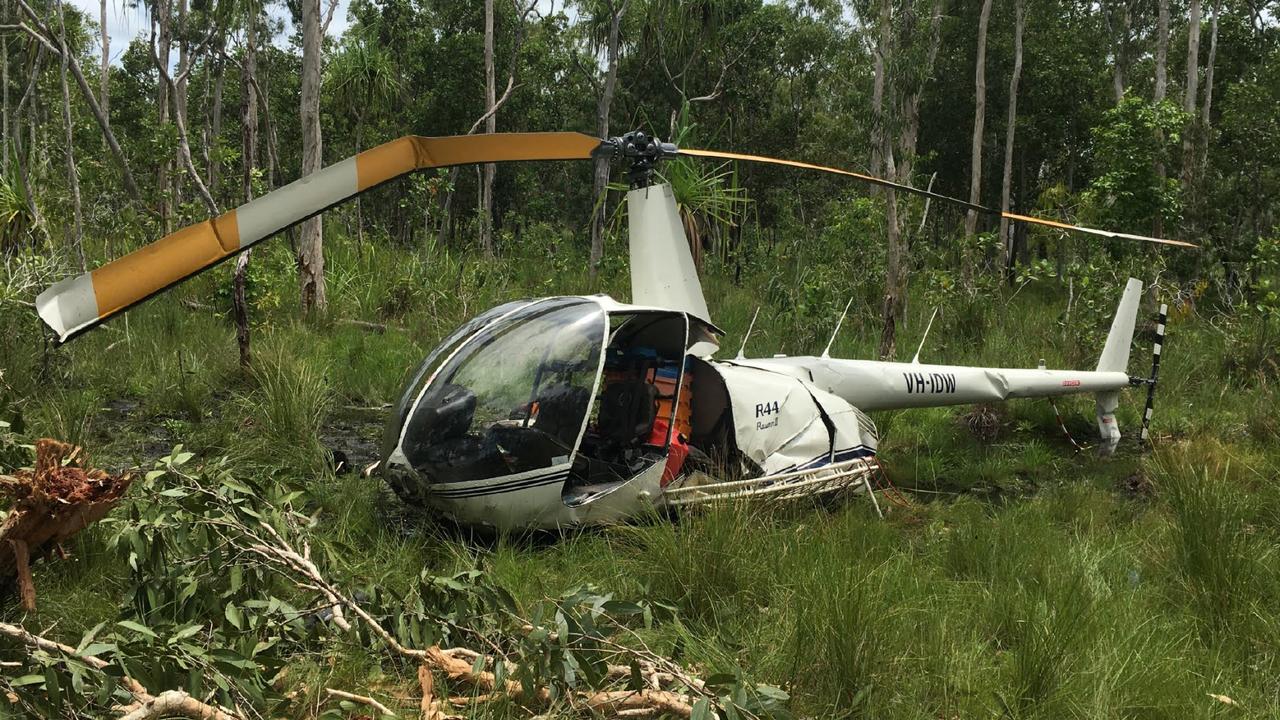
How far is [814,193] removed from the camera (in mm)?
28281

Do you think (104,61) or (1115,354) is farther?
(104,61)

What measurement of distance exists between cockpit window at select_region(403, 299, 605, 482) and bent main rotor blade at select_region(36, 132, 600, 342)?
1103mm

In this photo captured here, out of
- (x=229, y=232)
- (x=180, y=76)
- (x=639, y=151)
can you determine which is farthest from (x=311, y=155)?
(x=229, y=232)

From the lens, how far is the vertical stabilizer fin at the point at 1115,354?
24.3ft

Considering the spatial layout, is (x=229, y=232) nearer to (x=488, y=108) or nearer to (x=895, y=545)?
(x=895, y=545)

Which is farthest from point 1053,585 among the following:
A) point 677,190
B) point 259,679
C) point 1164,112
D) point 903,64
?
point 1164,112

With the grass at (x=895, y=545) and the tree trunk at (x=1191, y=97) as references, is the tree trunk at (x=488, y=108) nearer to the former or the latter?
the grass at (x=895, y=545)

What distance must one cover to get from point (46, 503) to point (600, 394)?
3.00 metres

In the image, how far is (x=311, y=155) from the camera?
10.6 m

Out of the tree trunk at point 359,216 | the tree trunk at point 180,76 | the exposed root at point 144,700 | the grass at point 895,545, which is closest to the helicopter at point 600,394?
the grass at point 895,545

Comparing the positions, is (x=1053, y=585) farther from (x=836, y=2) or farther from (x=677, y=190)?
(x=836, y=2)

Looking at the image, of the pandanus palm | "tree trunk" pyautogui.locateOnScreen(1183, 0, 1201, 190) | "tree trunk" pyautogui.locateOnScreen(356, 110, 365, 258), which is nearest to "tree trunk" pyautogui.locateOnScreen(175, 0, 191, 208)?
"tree trunk" pyautogui.locateOnScreen(356, 110, 365, 258)

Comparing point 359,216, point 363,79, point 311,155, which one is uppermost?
point 363,79

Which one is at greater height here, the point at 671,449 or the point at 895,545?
the point at 671,449
